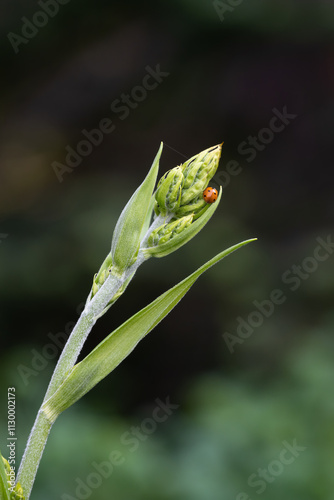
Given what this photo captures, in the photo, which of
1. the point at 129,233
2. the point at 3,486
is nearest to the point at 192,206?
the point at 129,233

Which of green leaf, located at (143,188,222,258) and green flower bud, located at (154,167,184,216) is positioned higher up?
green flower bud, located at (154,167,184,216)

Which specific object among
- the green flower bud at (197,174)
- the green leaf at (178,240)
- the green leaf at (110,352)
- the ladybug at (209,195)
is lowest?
the green leaf at (110,352)

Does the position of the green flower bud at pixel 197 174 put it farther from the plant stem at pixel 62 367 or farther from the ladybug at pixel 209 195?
the plant stem at pixel 62 367

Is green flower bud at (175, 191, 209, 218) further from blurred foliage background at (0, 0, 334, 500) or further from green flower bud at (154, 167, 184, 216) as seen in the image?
blurred foliage background at (0, 0, 334, 500)

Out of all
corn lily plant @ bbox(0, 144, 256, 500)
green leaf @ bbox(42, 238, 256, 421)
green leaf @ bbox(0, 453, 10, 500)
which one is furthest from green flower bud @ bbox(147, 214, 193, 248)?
green leaf @ bbox(0, 453, 10, 500)

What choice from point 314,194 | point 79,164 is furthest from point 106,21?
point 314,194

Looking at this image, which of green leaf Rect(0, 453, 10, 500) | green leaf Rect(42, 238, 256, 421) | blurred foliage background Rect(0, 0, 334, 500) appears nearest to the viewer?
green leaf Rect(0, 453, 10, 500)

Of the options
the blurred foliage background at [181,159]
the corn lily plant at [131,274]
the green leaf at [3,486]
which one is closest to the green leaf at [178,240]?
the corn lily plant at [131,274]
